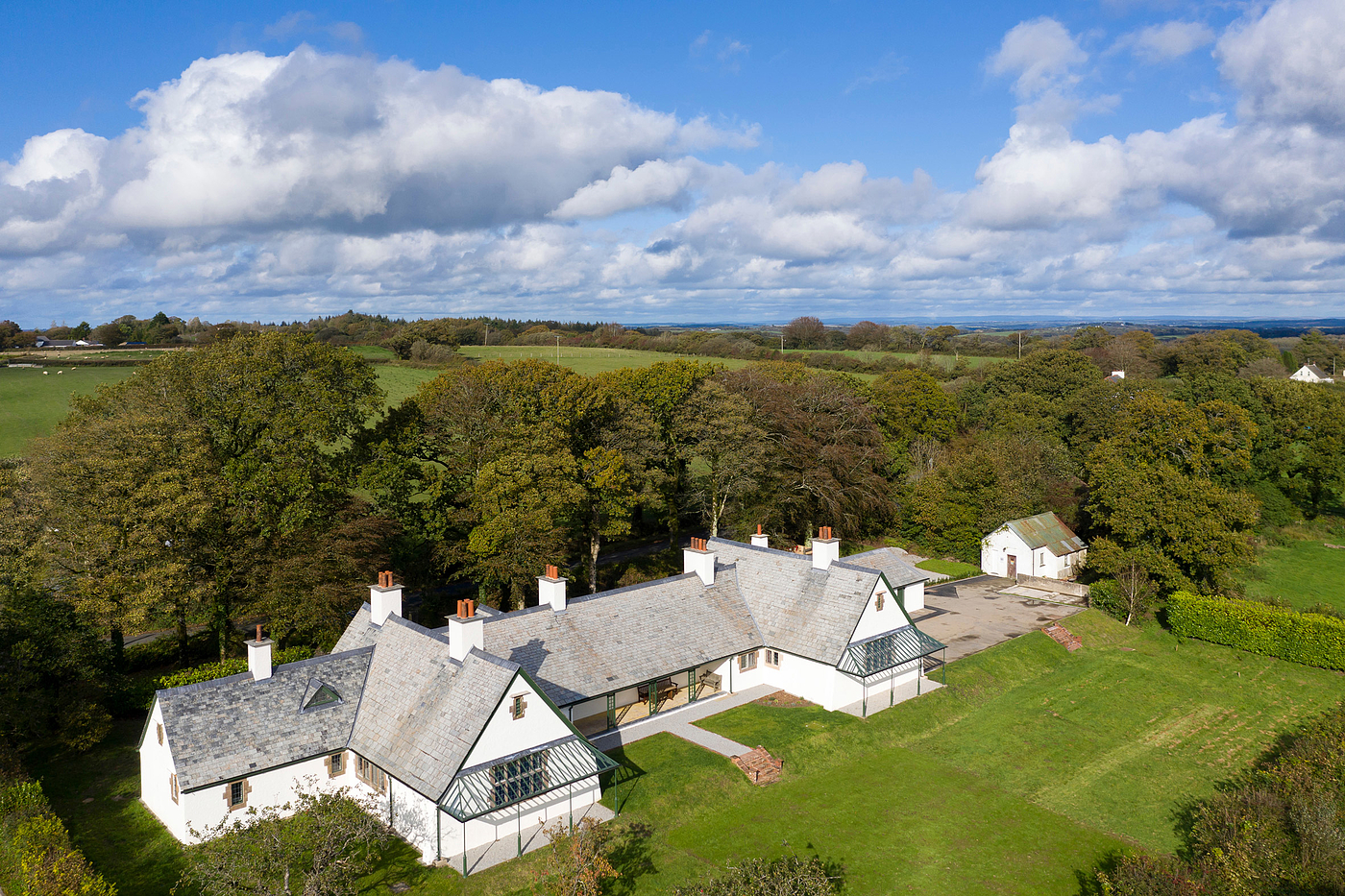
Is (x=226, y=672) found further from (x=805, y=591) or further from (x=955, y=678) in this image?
(x=955, y=678)

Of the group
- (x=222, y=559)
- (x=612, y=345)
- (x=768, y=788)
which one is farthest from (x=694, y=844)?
(x=612, y=345)

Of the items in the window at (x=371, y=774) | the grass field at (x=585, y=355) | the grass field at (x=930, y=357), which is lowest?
the window at (x=371, y=774)

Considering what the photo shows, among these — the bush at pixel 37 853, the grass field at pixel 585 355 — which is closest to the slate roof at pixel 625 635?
the bush at pixel 37 853

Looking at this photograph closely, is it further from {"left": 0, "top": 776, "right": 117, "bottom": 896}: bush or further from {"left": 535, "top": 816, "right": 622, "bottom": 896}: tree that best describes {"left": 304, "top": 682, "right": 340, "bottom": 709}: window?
{"left": 535, "top": 816, "right": 622, "bottom": 896}: tree

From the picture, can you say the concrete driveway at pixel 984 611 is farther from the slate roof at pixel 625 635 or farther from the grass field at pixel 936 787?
the slate roof at pixel 625 635

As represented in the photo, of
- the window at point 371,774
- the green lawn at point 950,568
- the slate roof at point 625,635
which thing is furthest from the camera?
the green lawn at point 950,568

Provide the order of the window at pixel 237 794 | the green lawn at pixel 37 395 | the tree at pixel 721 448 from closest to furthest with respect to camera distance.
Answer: the window at pixel 237 794
the tree at pixel 721 448
the green lawn at pixel 37 395

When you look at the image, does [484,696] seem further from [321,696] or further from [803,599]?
[803,599]
